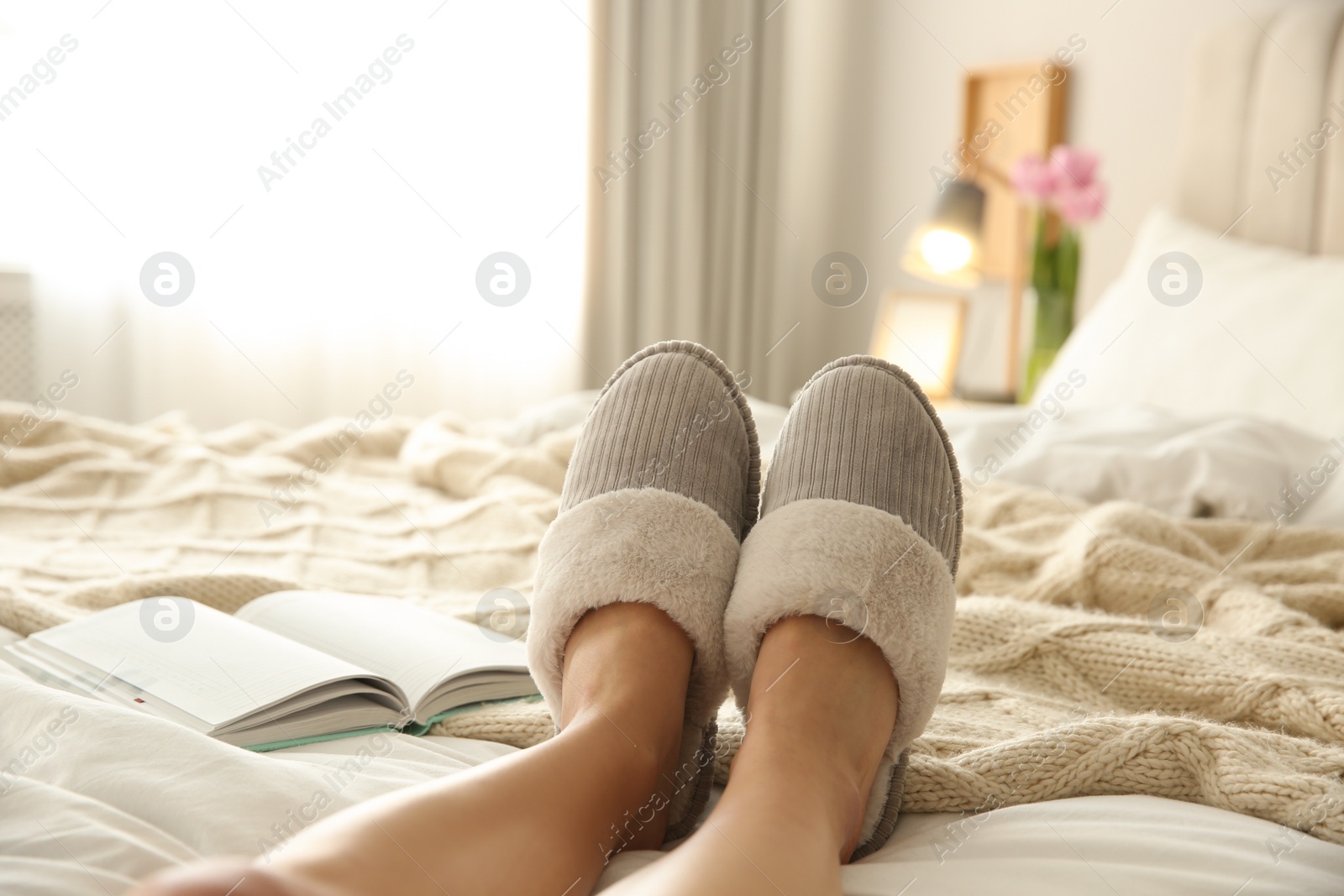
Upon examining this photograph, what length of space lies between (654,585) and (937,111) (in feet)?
7.73

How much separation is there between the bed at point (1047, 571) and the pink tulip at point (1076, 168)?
165 mm

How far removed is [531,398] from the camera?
8.84 ft

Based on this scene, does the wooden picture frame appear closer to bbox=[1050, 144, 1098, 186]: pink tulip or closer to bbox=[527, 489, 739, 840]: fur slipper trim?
bbox=[1050, 144, 1098, 186]: pink tulip

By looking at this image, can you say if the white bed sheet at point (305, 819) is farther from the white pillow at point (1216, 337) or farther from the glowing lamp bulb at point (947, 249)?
the glowing lamp bulb at point (947, 249)

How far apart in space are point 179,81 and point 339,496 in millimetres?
1420

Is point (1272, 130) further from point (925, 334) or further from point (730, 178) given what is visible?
point (730, 178)

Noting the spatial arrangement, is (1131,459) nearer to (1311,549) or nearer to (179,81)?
(1311,549)

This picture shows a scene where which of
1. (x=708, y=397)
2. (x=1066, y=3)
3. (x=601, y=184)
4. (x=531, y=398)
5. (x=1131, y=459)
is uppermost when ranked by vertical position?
(x=1066, y=3)

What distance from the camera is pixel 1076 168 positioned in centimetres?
200

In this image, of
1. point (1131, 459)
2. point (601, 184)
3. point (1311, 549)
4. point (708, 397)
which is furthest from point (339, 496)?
point (601, 184)

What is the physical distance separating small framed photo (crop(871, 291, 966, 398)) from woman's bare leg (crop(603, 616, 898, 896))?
183 centimetres

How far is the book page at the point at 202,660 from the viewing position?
640mm

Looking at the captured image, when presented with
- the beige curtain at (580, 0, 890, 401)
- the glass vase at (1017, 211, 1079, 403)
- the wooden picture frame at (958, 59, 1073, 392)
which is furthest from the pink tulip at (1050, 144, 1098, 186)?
the beige curtain at (580, 0, 890, 401)

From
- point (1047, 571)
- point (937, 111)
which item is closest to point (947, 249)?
point (937, 111)
